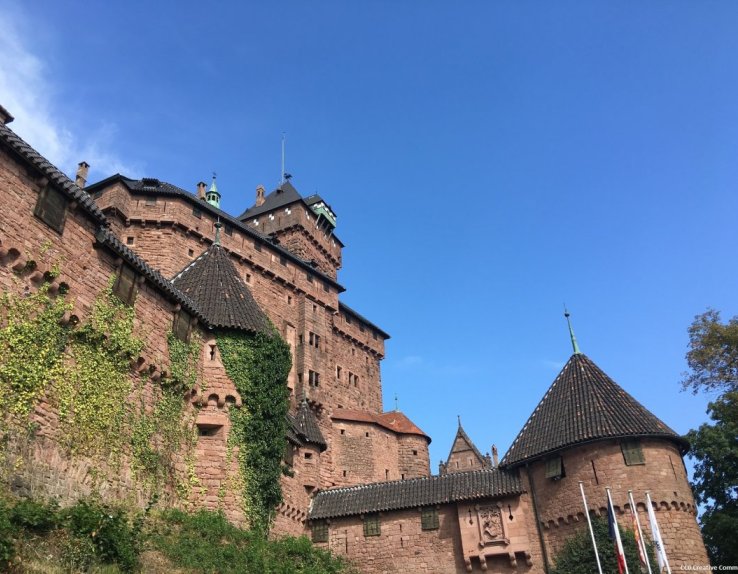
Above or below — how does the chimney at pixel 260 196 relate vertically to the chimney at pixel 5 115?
above

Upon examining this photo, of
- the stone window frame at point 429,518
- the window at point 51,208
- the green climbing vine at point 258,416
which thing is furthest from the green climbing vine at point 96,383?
the stone window frame at point 429,518

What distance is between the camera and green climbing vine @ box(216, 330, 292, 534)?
2011cm

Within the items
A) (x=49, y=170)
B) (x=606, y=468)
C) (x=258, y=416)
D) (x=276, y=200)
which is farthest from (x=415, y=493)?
(x=276, y=200)

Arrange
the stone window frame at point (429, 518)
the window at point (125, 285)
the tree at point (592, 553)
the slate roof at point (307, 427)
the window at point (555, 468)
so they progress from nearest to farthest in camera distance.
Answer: the window at point (125, 285), the tree at point (592, 553), the window at point (555, 468), the stone window frame at point (429, 518), the slate roof at point (307, 427)

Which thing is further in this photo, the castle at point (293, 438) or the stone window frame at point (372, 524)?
the stone window frame at point (372, 524)

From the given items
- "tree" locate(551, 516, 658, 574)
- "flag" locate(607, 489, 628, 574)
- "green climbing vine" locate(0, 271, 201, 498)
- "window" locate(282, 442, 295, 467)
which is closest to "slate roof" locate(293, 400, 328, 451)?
"window" locate(282, 442, 295, 467)

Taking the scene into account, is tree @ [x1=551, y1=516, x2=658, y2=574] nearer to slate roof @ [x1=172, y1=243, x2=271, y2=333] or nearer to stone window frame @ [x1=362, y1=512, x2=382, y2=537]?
stone window frame @ [x1=362, y1=512, x2=382, y2=537]

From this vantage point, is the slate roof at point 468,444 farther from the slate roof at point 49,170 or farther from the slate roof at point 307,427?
the slate roof at point 49,170

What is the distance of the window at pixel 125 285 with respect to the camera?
1744cm

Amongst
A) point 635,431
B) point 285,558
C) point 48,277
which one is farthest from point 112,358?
point 635,431

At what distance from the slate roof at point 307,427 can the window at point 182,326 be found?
799cm

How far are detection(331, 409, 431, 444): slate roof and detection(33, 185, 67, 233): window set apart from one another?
25537 mm

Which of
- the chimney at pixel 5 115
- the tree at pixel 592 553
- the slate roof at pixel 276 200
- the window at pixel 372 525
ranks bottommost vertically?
the tree at pixel 592 553

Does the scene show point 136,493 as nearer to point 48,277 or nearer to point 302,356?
point 48,277
